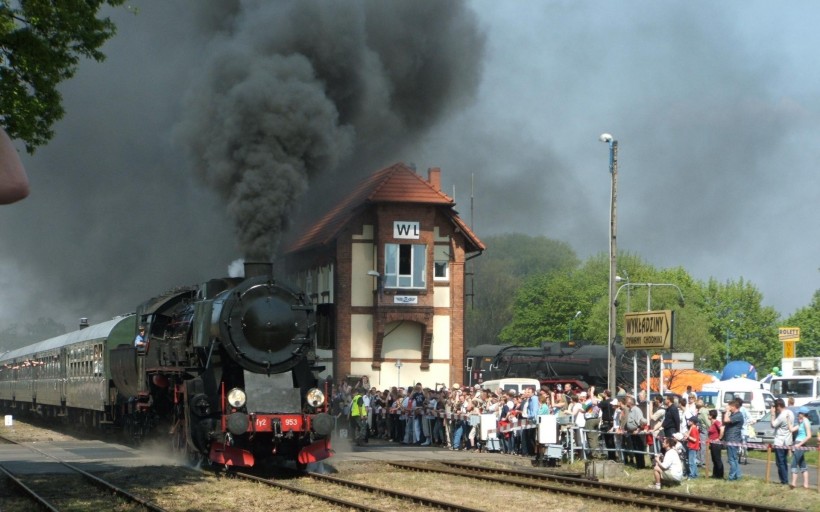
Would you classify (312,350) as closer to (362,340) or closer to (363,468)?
(363,468)

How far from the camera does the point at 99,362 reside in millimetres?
26172

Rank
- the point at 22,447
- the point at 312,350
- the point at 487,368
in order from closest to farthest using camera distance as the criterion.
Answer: the point at 312,350
the point at 22,447
the point at 487,368

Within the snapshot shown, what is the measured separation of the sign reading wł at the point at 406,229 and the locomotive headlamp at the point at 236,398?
81.7 ft

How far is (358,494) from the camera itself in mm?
14430

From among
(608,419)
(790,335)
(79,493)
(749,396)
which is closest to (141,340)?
(79,493)

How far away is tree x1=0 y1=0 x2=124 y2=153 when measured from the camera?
47.3 feet

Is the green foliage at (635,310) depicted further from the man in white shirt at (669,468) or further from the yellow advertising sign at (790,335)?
the man in white shirt at (669,468)

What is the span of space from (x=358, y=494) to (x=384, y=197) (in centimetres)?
2633

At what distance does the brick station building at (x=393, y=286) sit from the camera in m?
40.1

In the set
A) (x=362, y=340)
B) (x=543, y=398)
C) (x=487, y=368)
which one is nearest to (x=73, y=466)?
(x=543, y=398)

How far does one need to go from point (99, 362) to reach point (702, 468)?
1498 centimetres

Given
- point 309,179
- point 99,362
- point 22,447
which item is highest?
point 309,179

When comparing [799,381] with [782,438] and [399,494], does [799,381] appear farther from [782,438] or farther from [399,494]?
[399,494]

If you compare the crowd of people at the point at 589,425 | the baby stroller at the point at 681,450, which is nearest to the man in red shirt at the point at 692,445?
the crowd of people at the point at 589,425
